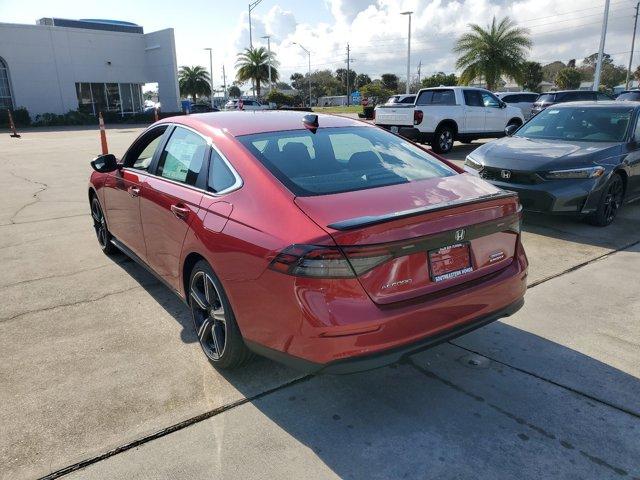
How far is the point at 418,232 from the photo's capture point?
99.7 inches

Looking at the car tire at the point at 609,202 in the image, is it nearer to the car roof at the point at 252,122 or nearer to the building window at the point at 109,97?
the car roof at the point at 252,122

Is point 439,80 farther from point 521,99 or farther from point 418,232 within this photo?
point 418,232

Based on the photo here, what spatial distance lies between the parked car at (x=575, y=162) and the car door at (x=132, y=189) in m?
4.44

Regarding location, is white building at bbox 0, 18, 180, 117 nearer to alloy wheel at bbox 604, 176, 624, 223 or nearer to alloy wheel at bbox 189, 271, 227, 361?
alloy wheel at bbox 604, 176, 624, 223

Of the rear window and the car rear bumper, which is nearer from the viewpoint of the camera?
the car rear bumper

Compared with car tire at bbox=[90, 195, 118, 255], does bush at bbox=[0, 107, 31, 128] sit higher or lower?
higher

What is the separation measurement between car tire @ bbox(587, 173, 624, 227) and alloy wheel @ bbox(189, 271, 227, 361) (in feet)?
17.6

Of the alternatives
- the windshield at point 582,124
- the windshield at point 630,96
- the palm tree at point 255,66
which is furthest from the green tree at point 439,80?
the windshield at point 582,124

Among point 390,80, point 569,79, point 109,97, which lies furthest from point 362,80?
point 109,97

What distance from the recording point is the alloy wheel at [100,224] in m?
5.49

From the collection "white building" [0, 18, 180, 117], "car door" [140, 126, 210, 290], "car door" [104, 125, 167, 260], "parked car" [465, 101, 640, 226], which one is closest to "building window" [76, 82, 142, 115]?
"white building" [0, 18, 180, 117]

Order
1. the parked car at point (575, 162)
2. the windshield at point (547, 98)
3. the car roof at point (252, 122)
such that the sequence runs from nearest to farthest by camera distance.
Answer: the car roof at point (252, 122) < the parked car at point (575, 162) < the windshield at point (547, 98)

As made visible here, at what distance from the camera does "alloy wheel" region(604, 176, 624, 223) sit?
21.5 feet

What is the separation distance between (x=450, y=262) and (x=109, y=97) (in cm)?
4289
